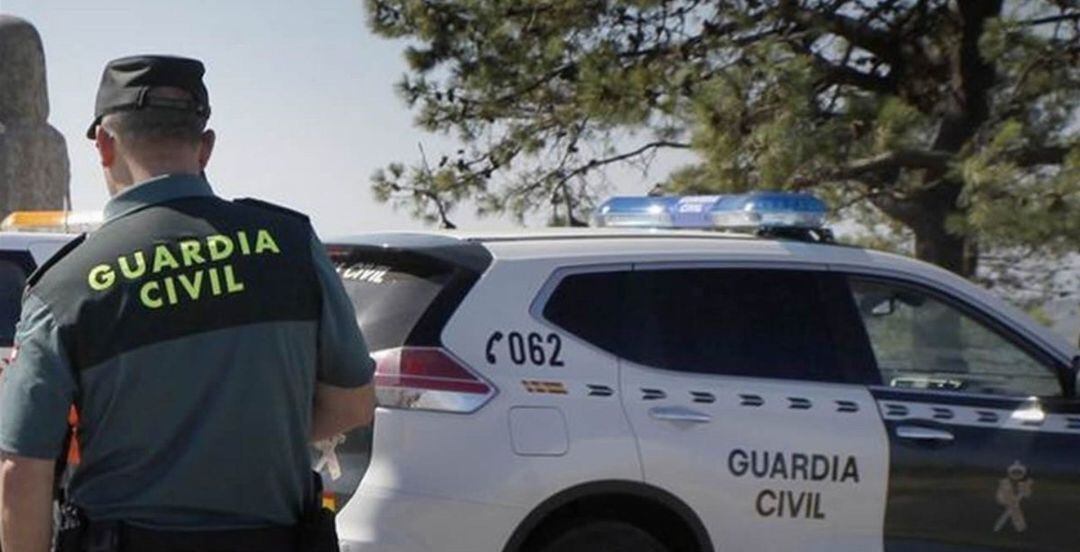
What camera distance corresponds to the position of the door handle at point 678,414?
477 centimetres

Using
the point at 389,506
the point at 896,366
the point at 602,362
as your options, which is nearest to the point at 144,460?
the point at 389,506

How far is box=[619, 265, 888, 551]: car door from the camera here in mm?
4785

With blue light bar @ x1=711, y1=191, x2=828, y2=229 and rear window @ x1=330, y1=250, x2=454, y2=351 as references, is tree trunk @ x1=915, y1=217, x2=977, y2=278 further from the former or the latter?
rear window @ x1=330, y1=250, x2=454, y2=351

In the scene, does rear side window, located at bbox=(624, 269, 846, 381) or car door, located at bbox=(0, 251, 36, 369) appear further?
car door, located at bbox=(0, 251, 36, 369)

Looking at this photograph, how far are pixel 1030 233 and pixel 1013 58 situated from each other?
3.91 ft

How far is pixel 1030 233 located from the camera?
829 centimetres

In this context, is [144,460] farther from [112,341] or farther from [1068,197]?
[1068,197]

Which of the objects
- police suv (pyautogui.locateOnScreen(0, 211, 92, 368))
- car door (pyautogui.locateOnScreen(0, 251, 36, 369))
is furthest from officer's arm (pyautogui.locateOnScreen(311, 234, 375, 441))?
car door (pyautogui.locateOnScreen(0, 251, 36, 369))

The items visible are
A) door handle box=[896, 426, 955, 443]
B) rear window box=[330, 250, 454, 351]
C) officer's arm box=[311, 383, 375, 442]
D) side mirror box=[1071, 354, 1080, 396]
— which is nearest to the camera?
officer's arm box=[311, 383, 375, 442]

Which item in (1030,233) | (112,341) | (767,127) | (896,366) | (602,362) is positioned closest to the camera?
(112,341)

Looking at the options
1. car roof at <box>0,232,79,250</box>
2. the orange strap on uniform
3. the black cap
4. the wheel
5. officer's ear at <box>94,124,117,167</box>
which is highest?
the black cap

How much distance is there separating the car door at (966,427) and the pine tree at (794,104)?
316 cm

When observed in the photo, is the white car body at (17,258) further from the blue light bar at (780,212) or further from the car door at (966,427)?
the car door at (966,427)

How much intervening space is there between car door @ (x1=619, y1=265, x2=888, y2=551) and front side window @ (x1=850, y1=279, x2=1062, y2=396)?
217 millimetres
